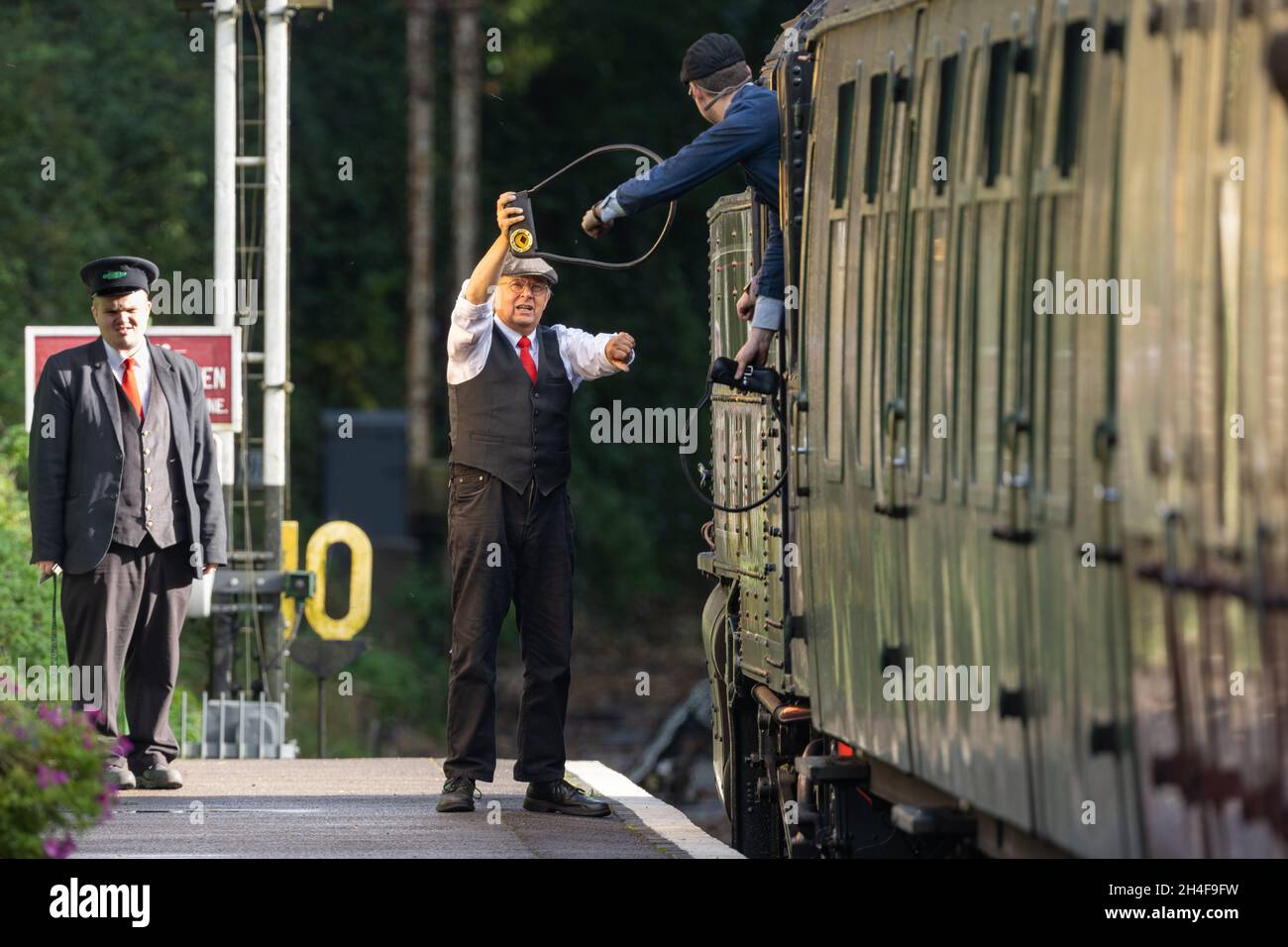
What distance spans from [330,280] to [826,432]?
26.7m

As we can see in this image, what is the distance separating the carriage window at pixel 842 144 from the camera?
9.44 metres

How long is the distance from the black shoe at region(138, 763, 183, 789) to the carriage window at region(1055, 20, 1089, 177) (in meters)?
6.53

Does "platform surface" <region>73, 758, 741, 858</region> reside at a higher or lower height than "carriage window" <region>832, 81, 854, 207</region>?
lower

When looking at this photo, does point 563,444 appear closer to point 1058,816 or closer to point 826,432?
point 826,432

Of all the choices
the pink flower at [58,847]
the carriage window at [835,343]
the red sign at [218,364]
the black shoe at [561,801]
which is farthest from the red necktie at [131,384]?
the pink flower at [58,847]

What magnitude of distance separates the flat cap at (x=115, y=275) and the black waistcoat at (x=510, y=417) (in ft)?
6.15

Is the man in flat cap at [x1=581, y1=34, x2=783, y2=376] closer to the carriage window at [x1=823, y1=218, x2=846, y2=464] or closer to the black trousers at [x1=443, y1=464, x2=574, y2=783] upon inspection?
the carriage window at [x1=823, y1=218, x2=846, y2=464]

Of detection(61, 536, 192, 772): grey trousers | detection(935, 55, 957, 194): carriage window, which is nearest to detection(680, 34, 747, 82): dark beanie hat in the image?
detection(935, 55, 957, 194): carriage window

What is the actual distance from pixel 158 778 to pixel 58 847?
4.43m

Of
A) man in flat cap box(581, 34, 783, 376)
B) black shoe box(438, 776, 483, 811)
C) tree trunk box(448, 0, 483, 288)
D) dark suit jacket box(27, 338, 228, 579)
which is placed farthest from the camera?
tree trunk box(448, 0, 483, 288)

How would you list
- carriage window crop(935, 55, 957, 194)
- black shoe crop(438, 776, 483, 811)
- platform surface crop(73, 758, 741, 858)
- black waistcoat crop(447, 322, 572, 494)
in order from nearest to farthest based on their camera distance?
1. carriage window crop(935, 55, 957, 194)
2. platform surface crop(73, 758, 741, 858)
3. black waistcoat crop(447, 322, 572, 494)
4. black shoe crop(438, 776, 483, 811)

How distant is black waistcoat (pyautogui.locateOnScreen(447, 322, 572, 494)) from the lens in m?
11.0

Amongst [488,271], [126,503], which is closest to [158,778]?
[126,503]
